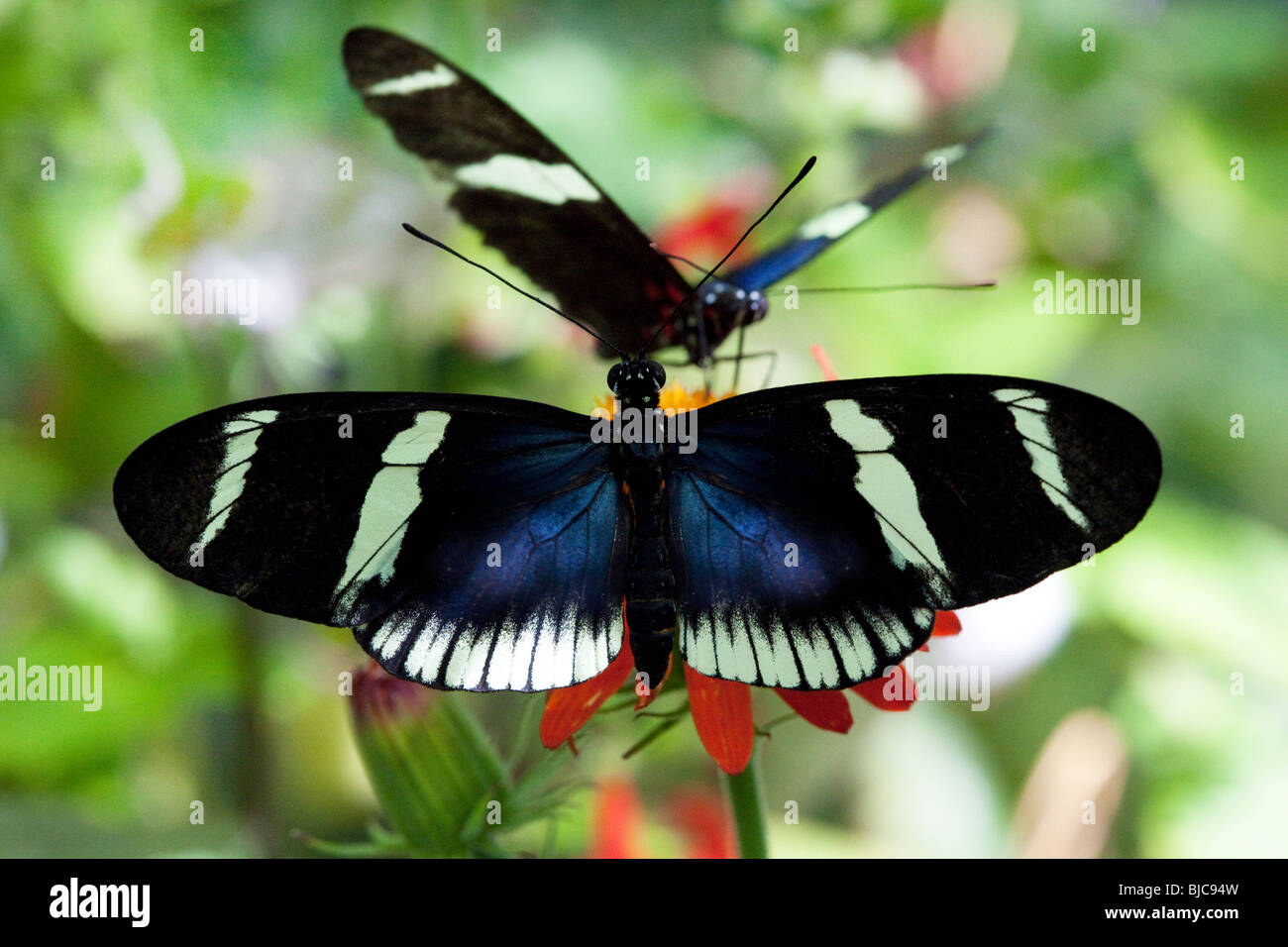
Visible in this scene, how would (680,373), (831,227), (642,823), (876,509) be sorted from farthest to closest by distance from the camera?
(680,373)
(642,823)
(831,227)
(876,509)

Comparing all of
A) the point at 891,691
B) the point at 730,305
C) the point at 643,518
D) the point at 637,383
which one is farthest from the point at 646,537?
the point at 730,305

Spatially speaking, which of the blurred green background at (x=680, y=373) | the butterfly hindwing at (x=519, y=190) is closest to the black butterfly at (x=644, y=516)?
the butterfly hindwing at (x=519, y=190)

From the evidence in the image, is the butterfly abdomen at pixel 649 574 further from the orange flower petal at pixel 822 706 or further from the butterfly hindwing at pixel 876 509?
the orange flower petal at pixel 822 706

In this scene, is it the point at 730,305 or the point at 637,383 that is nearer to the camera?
the point at 637,383

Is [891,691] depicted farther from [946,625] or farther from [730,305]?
[730,305]

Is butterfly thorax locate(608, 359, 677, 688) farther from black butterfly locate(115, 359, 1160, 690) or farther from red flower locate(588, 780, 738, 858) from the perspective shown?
red flower locate(588, 780, 738, 858)
